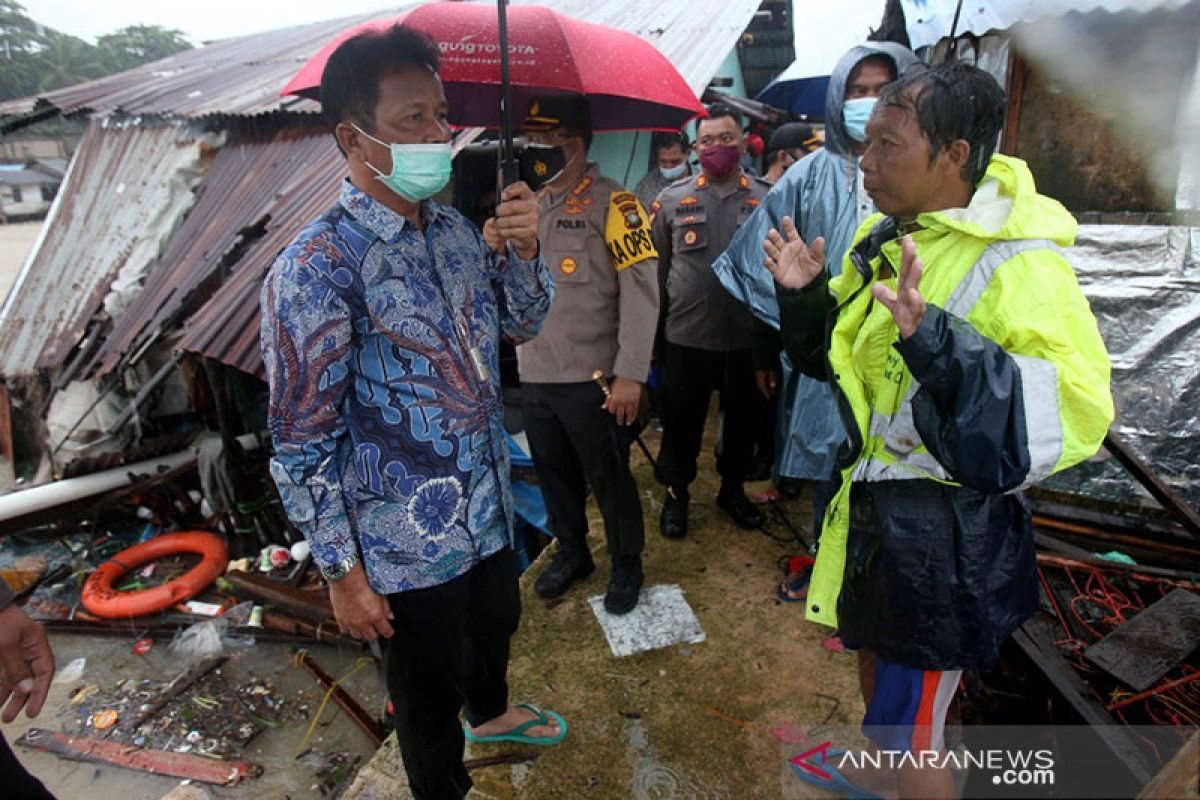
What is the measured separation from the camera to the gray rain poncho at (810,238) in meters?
2.79

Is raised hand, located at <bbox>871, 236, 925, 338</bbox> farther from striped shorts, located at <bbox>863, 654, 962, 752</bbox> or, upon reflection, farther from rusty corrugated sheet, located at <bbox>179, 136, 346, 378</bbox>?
rusty corrugated sheet, located at <bbox>179, 136, 346, 378</bbox>

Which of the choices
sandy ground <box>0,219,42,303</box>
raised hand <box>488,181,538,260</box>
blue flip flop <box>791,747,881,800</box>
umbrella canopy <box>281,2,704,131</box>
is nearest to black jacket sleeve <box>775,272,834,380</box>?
raised hand <box>488,181,538,260</box>

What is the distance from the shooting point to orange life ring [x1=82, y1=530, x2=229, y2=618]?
192 inches

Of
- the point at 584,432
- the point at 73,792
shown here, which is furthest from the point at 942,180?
the point at 73,792

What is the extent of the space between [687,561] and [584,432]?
3.67 feet

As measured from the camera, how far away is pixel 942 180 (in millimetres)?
1602

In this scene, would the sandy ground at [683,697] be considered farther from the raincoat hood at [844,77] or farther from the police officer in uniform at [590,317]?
the raincoat hood at [844,77]

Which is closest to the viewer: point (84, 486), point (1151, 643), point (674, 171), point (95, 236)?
point (1151, 643)

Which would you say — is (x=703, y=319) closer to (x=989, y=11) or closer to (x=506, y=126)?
(x=506, y=126)

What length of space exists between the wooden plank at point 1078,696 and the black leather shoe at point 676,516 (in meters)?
1.68

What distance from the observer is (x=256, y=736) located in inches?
151

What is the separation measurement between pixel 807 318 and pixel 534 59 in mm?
1291

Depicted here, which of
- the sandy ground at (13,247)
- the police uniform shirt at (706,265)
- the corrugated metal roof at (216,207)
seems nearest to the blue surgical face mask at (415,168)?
the police uniform shirt at (706,265)

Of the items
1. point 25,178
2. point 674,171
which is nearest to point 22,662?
point 674,171
